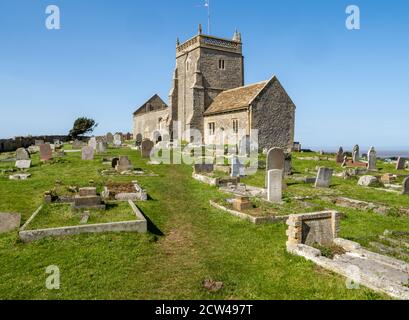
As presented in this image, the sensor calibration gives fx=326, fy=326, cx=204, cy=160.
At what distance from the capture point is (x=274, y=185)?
1248 centimetres

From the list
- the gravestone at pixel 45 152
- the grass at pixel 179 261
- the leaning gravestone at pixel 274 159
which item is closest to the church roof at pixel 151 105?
the gravestone at pixel 45 152

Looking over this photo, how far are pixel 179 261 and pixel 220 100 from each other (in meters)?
31.4

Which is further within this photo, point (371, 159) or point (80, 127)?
point (80, 127)

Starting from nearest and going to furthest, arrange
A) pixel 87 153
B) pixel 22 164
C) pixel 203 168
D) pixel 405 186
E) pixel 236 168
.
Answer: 1. pixel 405 186
2. pixel 236 168
3. pixel 203 168
4. pixel 22 164
5. pixel 87 153

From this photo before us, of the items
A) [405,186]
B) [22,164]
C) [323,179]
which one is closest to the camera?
[405,186]

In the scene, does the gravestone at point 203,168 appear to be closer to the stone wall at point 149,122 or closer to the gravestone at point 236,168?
the gravestone at point 236,168

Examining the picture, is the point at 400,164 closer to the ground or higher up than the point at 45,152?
closer to the ground

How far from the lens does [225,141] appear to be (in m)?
34.0

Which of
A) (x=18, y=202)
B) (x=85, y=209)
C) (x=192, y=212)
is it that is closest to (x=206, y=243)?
(x=192, y=212)

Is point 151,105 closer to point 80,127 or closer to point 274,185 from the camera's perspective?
point 80,127

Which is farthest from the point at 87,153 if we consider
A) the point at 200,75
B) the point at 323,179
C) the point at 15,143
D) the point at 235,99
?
the point at 15,143

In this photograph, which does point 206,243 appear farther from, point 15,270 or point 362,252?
point 15,270

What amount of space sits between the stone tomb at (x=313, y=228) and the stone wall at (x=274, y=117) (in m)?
22.8

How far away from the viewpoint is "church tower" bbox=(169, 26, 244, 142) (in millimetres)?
37938
